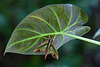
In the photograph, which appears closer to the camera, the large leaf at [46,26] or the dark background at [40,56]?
the large leaf at [46,26]

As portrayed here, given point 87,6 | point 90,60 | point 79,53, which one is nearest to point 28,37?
point 87,6

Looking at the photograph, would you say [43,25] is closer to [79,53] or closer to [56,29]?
[56,29]

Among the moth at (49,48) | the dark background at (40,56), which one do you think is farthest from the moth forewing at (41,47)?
the dark background at (40,56)

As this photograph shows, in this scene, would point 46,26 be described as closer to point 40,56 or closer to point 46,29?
point 46,29

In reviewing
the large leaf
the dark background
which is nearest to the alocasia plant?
the large leaf

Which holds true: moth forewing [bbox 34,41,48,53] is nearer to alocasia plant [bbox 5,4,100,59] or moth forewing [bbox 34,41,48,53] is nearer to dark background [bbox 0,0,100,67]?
alocasia plant [bbox 5,4,100,59]

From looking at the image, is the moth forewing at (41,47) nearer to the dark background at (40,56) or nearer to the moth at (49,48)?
the moth at (49,48)
